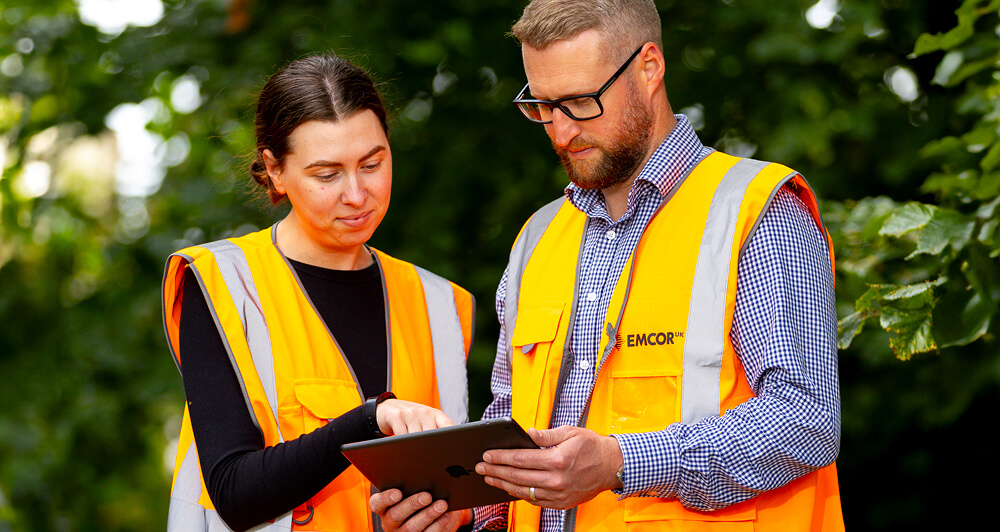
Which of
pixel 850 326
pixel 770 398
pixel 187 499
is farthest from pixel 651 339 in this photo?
pixel 187 499

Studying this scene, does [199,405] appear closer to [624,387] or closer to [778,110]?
[624,387]

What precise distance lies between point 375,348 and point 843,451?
10.2 ft

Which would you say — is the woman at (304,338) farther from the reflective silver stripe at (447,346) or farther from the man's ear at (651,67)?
the man's ear at (651,67)

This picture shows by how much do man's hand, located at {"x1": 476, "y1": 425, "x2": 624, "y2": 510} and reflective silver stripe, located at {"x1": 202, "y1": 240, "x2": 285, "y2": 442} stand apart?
61 cm

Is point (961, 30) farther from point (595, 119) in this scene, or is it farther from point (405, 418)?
point (405, 418)

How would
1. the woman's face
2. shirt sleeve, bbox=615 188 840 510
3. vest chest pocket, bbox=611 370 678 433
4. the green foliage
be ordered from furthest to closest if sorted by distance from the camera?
1. the green foliage
2. the woman's face
3. vest chest pocket, bbox=611 370 678 433
4. shirt sleeve, bbox=615 188 840 510

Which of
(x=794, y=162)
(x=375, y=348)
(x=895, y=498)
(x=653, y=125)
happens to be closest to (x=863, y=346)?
(x=794, y=162)

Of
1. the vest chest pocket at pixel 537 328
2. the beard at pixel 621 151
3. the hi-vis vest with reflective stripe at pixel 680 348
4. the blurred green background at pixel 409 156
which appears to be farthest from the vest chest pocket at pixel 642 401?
the blurred green background at pixel 409 156

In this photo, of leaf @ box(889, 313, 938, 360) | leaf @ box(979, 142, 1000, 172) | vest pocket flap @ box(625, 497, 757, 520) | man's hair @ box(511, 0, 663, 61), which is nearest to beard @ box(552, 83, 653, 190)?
man's hair @ box(511, 0, 663, 61)

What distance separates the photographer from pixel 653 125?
2254 millimetres

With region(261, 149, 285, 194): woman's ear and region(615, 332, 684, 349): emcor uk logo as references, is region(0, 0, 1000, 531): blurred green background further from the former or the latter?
region(615, 332, 684, 349): emcor uk logo

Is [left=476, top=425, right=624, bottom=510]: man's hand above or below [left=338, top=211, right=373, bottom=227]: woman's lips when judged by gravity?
below

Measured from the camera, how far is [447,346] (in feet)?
8.43

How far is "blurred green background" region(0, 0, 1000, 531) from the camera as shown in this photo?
4289mm
